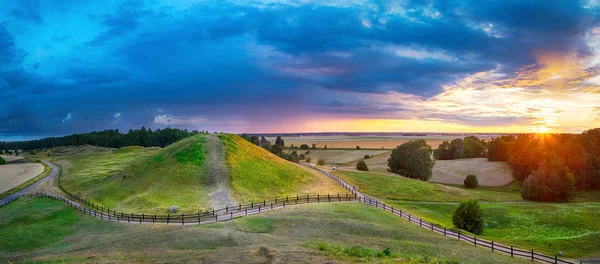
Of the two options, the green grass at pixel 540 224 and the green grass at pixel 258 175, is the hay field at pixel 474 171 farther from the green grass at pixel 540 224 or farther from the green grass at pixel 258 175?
the green grass at pixel 258 175

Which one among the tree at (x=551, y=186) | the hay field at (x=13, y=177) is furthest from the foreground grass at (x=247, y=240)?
the tree at (x=551, y=186)

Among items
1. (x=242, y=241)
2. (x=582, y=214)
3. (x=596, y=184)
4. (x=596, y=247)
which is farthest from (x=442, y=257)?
(x=596, y=184)

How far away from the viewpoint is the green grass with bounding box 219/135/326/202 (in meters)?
64.8

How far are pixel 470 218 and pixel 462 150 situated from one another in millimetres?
113925

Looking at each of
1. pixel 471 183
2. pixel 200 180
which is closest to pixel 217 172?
pixel 200 180

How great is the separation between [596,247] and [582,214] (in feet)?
68.5

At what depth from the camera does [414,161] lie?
337 ft

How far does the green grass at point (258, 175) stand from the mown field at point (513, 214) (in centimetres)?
1434

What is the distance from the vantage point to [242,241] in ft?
98.7

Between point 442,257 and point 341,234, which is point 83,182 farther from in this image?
point 442,257

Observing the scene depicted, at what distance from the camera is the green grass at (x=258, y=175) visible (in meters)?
64.8

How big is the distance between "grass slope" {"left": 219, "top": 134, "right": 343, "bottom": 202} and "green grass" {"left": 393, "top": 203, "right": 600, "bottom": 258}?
20.1m

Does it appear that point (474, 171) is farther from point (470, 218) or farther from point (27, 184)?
point (27, 184)

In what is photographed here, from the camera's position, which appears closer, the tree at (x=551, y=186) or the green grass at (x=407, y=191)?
the green grass at (x=407, y=191)
